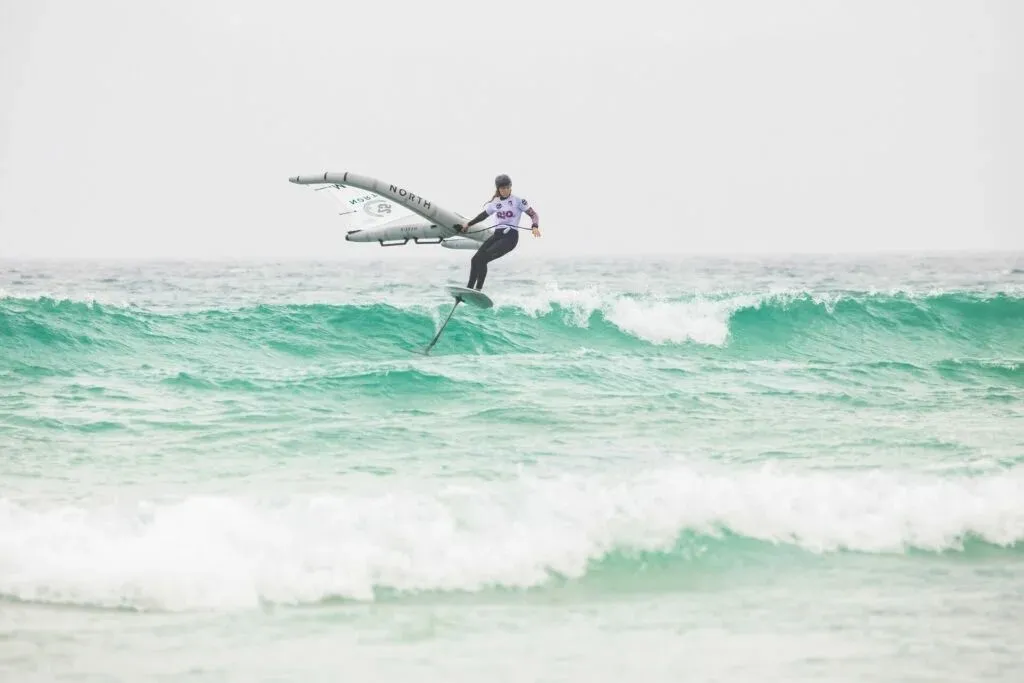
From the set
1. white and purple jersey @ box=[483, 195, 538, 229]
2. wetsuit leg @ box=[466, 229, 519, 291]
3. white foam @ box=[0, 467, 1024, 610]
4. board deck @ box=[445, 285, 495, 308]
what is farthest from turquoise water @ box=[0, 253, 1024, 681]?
white and purple jersey @ box=[483, 195, 538, 229]

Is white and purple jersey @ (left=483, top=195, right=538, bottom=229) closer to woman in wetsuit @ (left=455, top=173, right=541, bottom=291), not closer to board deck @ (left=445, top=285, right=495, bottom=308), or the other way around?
woman in wetsuit @ (left=455, top=173, right=541, bottom=291)

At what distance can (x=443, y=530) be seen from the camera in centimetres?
869

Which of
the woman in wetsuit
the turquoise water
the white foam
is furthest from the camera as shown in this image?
the woman in wetsuit

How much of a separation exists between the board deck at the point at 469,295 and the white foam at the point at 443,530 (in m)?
1.83

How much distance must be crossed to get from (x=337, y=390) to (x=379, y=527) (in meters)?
6.89

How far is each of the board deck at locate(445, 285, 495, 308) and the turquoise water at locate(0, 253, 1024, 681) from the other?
58 cm

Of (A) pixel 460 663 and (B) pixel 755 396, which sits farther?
(B) pixel 755 396

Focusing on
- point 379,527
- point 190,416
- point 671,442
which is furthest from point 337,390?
point 379,527

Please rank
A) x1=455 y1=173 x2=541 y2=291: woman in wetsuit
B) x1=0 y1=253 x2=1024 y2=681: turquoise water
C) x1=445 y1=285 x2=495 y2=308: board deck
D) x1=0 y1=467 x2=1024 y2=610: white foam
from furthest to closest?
x1=445 y1=285 x2=495 y2=308: board deck → x1=455 y1=173 x2=541 y2=291: woman in wetsuit → x1=0 y1=467 x2=1024 y2=610: white foam → x1=0 y1=253 x2=1024 y2=681: turquoise water

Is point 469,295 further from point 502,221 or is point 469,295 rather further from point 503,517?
point 503,517

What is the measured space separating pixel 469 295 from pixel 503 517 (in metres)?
2.15

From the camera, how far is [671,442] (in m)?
12.4

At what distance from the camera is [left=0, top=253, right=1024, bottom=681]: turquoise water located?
22.0 ft

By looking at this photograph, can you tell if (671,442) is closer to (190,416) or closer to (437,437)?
(437,437)
